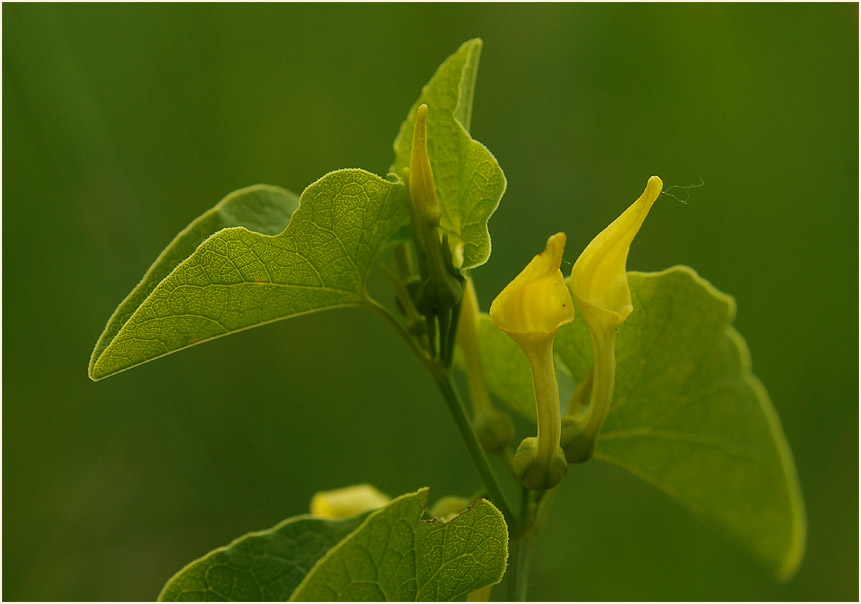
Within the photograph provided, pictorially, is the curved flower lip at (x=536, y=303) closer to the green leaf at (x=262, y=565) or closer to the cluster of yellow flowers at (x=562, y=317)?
the cluster of yellow flowers at (x=562, y=317)

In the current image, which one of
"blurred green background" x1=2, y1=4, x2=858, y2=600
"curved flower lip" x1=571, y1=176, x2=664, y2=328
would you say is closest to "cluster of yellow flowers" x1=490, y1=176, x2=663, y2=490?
"curved flower lip" x1=571, y1=176, x2=664, y2=328

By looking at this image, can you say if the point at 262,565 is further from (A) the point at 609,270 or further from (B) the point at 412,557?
(A) the point at 609,270

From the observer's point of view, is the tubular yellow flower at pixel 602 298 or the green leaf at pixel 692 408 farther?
the green leaf at pixel 692 408

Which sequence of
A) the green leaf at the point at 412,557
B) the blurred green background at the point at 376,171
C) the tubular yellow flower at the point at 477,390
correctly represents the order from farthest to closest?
the blurred green background at the point at 376,171
the tubular yellow flower at the point at 477,390
the green leaf at the point at 412,557

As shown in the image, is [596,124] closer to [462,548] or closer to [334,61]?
[334,61]

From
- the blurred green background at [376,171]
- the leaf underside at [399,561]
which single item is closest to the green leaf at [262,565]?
the leaf underside at [399,561]

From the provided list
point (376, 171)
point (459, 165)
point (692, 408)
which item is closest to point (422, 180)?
point (459, 165)

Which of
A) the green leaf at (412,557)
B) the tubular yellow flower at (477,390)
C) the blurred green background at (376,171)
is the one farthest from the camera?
the blurred green background at (376,171)

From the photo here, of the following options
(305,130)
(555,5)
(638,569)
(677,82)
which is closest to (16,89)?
(305,130)
